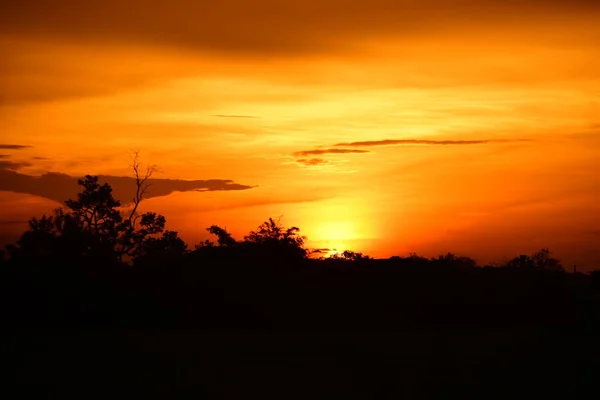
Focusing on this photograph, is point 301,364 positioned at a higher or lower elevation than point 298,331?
lower

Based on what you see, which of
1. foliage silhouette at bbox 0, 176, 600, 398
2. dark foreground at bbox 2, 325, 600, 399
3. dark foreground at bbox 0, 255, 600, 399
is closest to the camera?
dark foreground at bbox 2, 325, 600, 399

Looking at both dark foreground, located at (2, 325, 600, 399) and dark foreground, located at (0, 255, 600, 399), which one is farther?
dark foreground, located at (0, 255, 600, 399)

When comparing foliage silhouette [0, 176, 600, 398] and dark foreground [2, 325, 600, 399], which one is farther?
foliage silhouette [0, 176, 600, 398]

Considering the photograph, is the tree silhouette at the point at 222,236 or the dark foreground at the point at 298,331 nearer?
the dark foreground at the point at 298,331

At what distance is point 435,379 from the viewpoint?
21922 millimetres

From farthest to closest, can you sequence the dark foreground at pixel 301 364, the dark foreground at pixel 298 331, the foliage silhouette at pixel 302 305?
the foliage silhouette at pixel 302 305 → the dark foreground at pixel 298 331 → the dark foreground at pixel 301 364

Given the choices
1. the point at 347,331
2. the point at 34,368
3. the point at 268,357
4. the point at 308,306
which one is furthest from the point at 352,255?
the point at 34,368

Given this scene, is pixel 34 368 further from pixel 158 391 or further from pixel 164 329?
pixel 164 329

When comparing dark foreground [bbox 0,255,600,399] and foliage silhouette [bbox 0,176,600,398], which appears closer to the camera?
dark foreground [bbox 0,255,600,399]

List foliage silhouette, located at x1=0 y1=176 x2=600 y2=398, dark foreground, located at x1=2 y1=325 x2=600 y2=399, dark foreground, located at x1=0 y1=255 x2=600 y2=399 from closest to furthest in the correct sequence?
dark foreground, located at x1=2 y1=325 x2=600 y2=399, dark foreground, located at x1=0 y1=255 x2=600 y2=399, foliage silhouette, located at x1=0 y1=176 x2=600 y2=398

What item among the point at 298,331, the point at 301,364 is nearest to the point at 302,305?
the point at 298,331

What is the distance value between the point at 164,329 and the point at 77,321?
3.14 m

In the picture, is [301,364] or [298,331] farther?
[298,331]

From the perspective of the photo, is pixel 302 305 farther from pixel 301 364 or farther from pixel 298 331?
pixel 301 364
